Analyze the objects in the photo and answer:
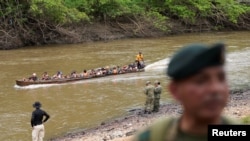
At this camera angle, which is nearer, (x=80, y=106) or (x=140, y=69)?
(x=80, y=106)

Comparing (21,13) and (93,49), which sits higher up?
(21,13)

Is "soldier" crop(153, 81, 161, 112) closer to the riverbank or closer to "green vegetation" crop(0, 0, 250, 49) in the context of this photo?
the riverbank

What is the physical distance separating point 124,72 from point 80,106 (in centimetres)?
666

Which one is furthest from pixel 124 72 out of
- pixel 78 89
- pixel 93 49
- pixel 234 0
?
pixel 234 0

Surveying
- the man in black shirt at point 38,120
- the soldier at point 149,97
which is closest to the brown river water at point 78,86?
the soldier at point 149,97

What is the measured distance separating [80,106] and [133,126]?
179 inches

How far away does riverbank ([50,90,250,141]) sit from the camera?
1270 cm

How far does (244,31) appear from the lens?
51938 millimetres

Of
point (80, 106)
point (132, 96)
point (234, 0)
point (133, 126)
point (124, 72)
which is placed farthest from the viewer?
point (234, 0)

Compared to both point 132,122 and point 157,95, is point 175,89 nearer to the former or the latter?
point 132,122

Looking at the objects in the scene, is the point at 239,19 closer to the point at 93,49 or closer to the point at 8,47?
the point at 93,49

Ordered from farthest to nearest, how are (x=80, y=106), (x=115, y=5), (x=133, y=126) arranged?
(x=115, y=5) < (x=80, y=106) < (x=133, y=126)

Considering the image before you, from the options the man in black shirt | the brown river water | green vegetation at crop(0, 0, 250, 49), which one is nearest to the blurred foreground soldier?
the man in black shirt

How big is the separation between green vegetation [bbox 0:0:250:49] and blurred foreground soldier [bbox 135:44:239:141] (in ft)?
128
